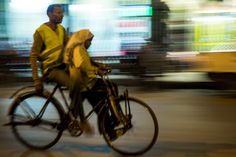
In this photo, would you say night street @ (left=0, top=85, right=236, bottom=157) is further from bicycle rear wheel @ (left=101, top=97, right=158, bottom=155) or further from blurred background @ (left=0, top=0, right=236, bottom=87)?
blurred background @ (left=0, top=0, right=236, bottom=87)

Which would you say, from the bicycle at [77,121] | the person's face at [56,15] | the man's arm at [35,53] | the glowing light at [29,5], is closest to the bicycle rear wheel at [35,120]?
the bicycle at [77,121]

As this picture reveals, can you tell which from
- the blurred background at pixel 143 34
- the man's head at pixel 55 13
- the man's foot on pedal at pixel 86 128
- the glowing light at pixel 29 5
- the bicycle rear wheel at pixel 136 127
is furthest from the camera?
the glowing light at pixel 29 5

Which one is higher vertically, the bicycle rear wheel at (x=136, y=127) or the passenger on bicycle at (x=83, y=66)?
the passenger on bicycle at (x=83, y=66)

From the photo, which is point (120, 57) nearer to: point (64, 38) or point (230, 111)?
point (230, 111)

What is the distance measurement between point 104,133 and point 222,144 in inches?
60.7

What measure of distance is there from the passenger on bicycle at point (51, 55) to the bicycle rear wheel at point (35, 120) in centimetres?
21

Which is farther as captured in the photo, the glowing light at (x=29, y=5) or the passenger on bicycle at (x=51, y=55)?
the glowing light at (x=29, y=5)

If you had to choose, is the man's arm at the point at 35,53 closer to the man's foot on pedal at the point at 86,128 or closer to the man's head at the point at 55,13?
the man's head at the point at 55,13

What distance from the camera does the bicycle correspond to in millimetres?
6191

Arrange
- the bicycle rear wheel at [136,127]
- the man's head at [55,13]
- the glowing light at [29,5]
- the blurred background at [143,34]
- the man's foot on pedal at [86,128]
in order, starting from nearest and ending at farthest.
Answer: the bicycle rear wheel at [136,127], the man's foot on pedal at [86,128], the man's head at [55,13], the blurred background at [143,34], the glowing light at [29,5]

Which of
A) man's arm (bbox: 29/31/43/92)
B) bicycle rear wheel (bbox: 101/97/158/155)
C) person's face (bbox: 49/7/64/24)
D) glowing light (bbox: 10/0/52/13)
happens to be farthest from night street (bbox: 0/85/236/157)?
glowing light (bbox: 10/0/52/13)

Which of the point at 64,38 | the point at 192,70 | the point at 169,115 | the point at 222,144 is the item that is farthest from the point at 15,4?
the point at 222,144

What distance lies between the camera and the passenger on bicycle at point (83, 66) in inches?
245

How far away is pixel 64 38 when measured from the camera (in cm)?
660
